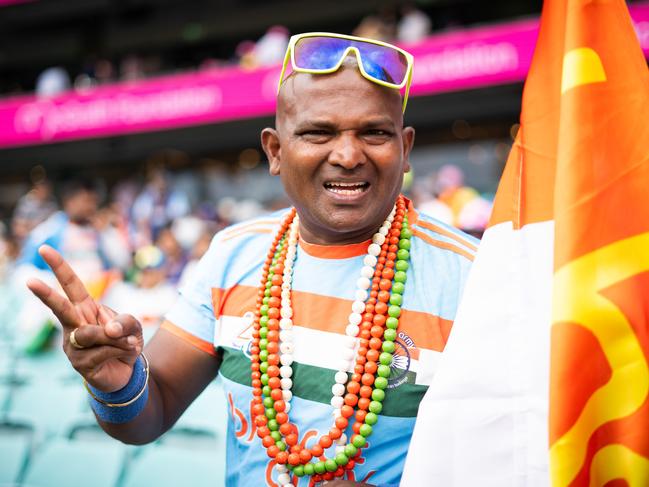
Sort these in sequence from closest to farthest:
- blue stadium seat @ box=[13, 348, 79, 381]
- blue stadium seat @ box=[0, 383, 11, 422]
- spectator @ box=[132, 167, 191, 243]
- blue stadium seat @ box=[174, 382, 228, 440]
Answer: blue stadium seat @ box=[174, 382, 228, 440] → blue stadium seat @ box=[0, 383, 11, 422] → blue stadium seat @ box=[13, 348, 79, 381] → spectator @ box=[132, 167, 191, 243]

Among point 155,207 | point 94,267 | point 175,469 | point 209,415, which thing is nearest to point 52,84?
point 155,207

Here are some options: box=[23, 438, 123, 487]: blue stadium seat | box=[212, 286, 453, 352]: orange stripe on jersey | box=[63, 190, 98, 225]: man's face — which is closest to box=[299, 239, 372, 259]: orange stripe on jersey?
box=[212, 286, 453, 352]: orange stripe on jersey

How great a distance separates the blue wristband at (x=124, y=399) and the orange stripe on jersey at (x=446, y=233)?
791 millimetres

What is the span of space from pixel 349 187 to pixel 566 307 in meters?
0.58

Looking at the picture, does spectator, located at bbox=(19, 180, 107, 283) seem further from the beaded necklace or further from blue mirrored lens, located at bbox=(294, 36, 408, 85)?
blue mirrored lens, located at bbox=(294, 36, 408, 85)

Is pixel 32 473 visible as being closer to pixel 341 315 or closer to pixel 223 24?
pixel 341 315

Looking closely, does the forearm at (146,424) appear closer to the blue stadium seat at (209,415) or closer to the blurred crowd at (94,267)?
the blue stadium seat at (209,415)

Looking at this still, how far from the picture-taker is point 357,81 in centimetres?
146

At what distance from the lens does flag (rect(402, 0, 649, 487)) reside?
3.59 ft

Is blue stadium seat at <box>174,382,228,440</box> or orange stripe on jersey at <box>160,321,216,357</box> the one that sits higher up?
orange stripe on jersey at <box>160,321,216,357</box>

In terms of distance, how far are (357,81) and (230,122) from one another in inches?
448

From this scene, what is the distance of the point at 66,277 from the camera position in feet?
4.58

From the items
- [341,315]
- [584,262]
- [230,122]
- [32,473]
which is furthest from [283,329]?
[230,122]

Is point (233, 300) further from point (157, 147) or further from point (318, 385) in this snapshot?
point (157, 147)
